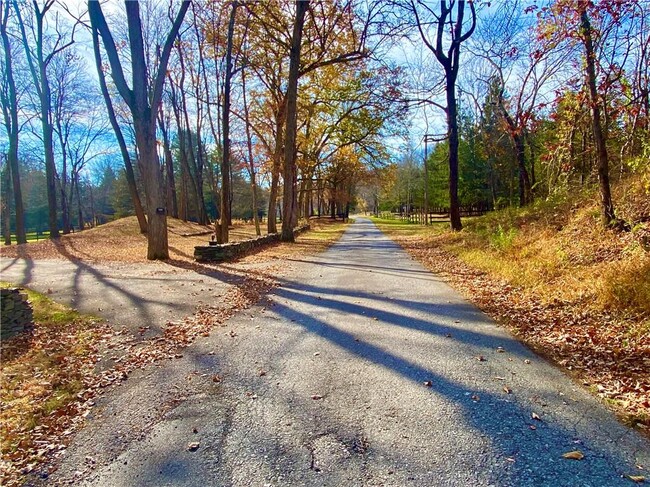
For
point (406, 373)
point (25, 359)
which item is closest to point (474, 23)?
point (406, 373)

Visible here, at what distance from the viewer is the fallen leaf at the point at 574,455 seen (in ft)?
7.42

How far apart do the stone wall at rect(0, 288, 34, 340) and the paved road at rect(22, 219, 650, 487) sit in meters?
2.65

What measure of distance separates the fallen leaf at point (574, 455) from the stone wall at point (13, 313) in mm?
6209

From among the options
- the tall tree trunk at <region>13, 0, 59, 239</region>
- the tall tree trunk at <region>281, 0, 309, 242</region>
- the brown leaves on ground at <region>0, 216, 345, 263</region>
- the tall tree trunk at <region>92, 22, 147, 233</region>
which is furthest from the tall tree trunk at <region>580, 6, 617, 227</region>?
the tall tree trunk at <region>13, 0, 59, 239</region>

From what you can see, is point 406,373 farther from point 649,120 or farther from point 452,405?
point 649,120

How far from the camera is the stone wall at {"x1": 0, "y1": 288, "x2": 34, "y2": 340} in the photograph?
488 centimetres

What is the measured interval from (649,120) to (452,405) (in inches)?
389

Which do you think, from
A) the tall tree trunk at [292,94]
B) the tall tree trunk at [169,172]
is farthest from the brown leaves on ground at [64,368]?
the tall tree trunk at [169,172]

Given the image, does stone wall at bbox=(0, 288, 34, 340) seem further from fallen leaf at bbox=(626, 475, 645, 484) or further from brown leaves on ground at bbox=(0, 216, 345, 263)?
fallen leaf at bbox=(626, 475, 645, 484)

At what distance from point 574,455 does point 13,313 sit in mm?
6395

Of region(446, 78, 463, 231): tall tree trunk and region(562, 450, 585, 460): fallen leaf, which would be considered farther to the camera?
region(446, 78, 463, 231): tall tree trunk

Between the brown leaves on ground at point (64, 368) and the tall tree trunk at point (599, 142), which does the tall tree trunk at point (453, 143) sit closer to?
the tall tree trunk at point (599, 142)

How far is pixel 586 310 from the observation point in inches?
190

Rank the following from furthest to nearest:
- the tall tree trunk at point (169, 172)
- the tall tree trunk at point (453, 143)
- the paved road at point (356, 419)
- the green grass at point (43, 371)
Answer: the tall tree trunk at point (169, 172) → the tall tree trunk at point (453, 143) → the green grass at point (43, 371) → the paved road at point (356, 419)
